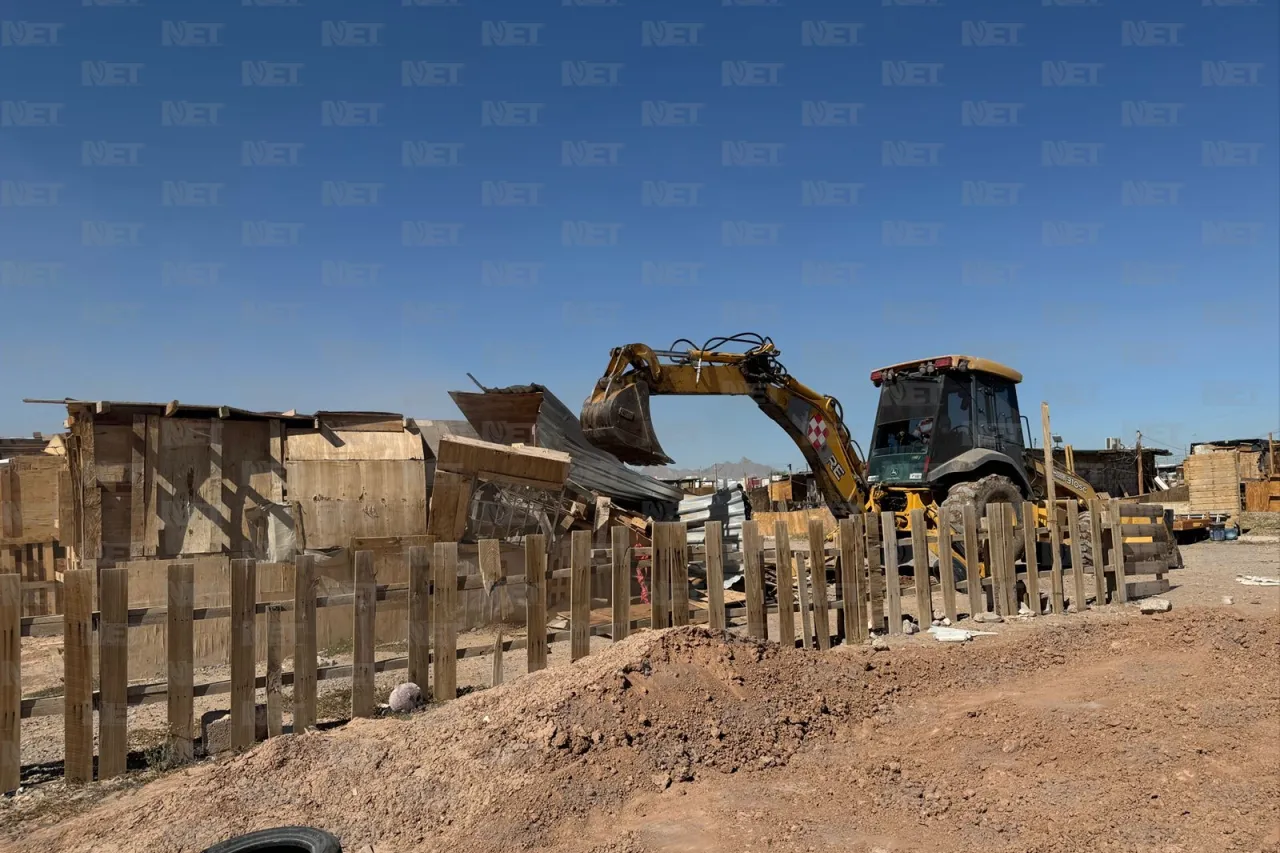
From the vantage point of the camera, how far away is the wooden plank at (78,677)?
16.9 feet

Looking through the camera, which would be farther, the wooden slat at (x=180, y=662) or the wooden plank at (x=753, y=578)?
the wooden plank at (x=753, y=578)

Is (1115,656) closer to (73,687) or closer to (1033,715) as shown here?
(1033,715)

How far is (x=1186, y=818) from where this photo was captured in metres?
4.25

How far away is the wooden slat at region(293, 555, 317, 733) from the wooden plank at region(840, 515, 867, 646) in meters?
5.40

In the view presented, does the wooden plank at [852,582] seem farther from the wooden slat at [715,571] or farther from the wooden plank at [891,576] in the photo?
the wooden slat at [715,571]

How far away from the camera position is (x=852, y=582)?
355 inches

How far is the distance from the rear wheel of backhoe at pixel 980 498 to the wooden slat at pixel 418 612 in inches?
278

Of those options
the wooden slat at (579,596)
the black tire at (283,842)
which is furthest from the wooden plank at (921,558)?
the black tire at (283,842)

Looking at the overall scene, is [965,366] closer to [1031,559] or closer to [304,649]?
[1031,559]

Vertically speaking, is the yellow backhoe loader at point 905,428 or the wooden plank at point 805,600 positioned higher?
the yellow backhoe loader at point 905,428

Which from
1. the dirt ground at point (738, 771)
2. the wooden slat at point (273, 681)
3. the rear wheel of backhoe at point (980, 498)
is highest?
the rear wheel of backhoe at point (980, 498)

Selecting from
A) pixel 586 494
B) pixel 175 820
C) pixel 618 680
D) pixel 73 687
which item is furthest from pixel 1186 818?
pixel 586 494

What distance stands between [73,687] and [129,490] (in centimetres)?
564

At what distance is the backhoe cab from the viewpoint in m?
13.3
